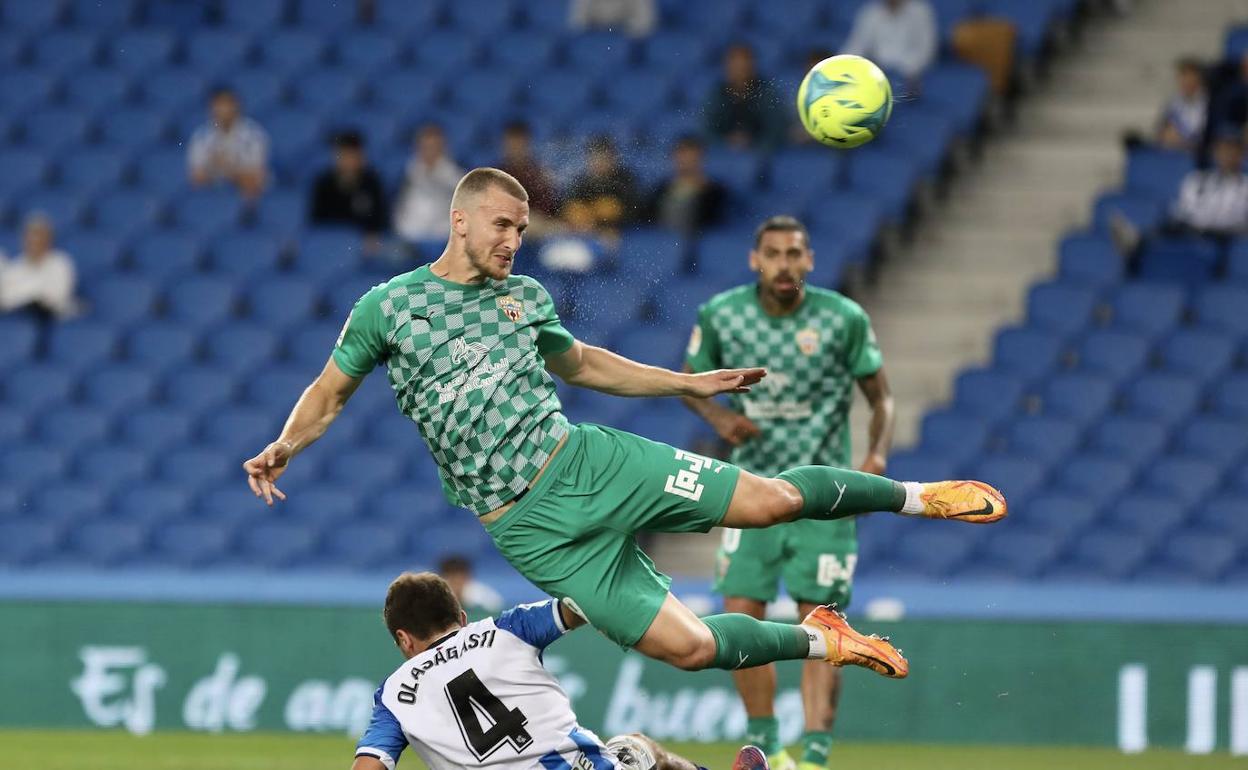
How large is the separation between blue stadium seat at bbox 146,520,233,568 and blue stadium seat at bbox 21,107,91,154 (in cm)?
426

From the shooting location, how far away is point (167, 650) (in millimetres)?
12102

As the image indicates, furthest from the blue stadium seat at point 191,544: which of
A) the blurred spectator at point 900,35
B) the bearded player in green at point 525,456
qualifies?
the bearded player in green at point 525,456

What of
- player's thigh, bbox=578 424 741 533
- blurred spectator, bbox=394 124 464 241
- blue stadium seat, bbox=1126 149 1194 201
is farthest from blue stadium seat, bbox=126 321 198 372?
player's thigh, bbox=578 424 741 533

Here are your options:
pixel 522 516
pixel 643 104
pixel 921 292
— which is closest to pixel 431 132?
pixel 643 104

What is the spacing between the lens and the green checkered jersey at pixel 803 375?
9594mm

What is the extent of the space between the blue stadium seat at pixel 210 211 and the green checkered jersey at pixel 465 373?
29.7 ft

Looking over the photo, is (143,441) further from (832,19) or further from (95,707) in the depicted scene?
(832,19)

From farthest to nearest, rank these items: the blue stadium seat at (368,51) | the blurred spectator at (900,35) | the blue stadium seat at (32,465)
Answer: the blue stadium seat at (368,51) → the blurred spectator at (900,35) → the blue stadium seat at (32,465)

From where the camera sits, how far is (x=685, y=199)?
1504cm

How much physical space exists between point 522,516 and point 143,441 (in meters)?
8.21

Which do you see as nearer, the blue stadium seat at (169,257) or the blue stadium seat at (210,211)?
the blue stadium seat at (169,257)

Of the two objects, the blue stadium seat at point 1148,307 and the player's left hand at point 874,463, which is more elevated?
the blue stadium seat at point 1148,307

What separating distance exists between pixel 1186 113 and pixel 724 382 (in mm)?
9194

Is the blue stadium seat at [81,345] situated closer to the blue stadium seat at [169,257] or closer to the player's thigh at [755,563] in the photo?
the blue stadium seat at [169,257]
